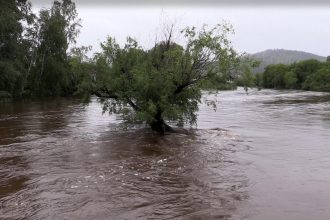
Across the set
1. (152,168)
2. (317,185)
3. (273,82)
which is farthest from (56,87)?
(273,82)

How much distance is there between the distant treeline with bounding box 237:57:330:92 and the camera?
7903cm

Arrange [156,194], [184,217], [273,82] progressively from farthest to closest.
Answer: [273,82], [156,194], [184,217]

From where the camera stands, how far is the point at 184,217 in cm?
817

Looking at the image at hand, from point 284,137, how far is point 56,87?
34.1 m

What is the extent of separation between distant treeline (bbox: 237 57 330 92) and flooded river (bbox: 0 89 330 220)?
200ft

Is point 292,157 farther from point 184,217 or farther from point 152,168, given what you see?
point 184,217

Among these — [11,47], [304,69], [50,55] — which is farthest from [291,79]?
[11,47]

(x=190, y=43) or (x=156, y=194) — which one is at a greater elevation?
(x=190, y=43)

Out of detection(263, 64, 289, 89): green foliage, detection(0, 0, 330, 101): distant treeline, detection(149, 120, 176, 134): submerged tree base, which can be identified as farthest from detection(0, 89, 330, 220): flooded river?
detection(263, 64, 289, 89): green foliage

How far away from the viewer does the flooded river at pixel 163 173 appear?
8.71 metres

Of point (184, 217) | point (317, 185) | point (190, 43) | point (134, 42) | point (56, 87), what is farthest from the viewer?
point (56, 87)

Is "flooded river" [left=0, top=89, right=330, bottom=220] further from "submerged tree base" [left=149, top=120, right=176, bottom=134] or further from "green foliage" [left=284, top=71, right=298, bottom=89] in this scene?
"green foliage" [left=284, top=71, right=298, bottom=89]

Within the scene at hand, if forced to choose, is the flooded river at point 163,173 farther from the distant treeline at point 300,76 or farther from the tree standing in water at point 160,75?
the distant treeline at point 300,76

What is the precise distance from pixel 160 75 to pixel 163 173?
7.15 meters
